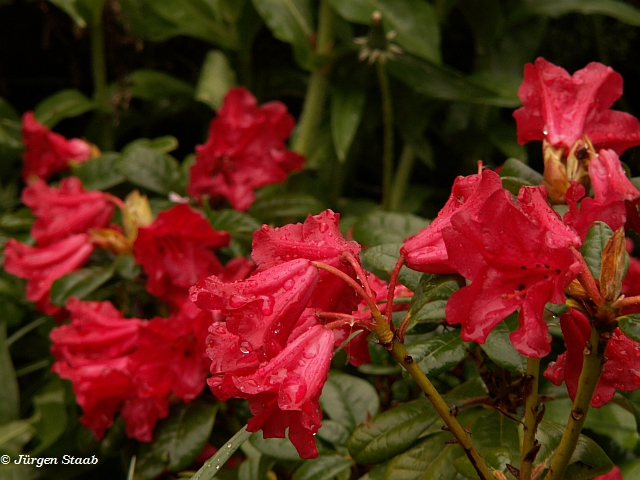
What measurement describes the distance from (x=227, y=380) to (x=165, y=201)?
30.6 inches

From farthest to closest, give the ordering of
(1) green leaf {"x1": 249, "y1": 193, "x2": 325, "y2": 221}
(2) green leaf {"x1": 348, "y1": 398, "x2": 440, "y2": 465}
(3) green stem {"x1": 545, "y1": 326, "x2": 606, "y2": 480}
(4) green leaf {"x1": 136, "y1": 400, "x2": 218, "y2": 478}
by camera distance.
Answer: (1) green leaf {"x1": 249, "y1": 193, "x2": 325, "y2": 221}, (4) green leaf {"x1": 136, "y1": 400, "x2": 218, "y2": 478}, (2) green leaf {"x1": 348, "y1": 398, "x2": 440, "y2": 465}, (3) green stem {"x1": 545, "y1": 326, "x2": 606, "y2": 480}

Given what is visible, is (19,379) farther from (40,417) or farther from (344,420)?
(344,420)

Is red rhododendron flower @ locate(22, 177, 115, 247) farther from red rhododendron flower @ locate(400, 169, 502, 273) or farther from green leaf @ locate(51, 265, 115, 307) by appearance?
red rhododendron flower @ locate(400, 169, 502, 273)

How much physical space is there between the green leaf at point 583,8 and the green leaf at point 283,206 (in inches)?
30.3

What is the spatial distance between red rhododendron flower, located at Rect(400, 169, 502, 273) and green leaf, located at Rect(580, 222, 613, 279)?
0.09m

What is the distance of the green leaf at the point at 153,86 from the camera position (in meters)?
1.68

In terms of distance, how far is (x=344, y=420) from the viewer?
0.81 m

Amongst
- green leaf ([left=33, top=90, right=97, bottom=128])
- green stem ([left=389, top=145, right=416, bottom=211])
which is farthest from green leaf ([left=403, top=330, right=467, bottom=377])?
green leaf ([left=33, top=90, right=97, bottom=128])

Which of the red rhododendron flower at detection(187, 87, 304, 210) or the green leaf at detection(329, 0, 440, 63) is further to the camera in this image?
the green leaf at detection(329, 0, 440, 63)

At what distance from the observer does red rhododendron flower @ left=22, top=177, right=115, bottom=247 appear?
45.5 inches

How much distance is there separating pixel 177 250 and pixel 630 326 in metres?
0.71

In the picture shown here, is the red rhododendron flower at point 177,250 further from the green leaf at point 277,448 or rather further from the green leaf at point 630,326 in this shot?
the green leaf at point 630,326

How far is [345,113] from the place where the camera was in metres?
1.45

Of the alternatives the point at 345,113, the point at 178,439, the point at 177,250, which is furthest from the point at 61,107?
the point at 178,439
